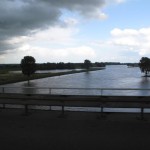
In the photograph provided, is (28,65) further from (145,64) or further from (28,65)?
(145,64)

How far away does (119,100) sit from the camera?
9375 millimetres

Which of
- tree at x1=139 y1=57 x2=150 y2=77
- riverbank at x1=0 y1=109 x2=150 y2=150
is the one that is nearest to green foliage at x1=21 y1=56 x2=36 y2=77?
tree at x1=139 y1=57 x2=150 y2=77

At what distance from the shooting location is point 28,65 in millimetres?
120250

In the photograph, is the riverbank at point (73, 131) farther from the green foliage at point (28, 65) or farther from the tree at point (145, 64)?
the tree at point (145, 64)

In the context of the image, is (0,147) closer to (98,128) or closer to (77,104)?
(98,128)

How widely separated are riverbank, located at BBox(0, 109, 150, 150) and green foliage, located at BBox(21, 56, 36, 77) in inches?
4337

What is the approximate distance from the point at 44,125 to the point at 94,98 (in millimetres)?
1971

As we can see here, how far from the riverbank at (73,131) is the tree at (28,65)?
361 feet

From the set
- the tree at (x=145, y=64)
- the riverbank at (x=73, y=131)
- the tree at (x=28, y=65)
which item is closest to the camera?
the riverbank at (x=73, y=131)

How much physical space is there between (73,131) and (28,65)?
114 m

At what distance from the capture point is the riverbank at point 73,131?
21.1ft

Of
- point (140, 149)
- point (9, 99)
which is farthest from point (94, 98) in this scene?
point (140, 149)

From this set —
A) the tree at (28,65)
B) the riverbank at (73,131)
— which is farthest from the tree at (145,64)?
the riverbank at (73,131)

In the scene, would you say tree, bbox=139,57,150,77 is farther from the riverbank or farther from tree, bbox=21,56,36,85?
the riverbank
